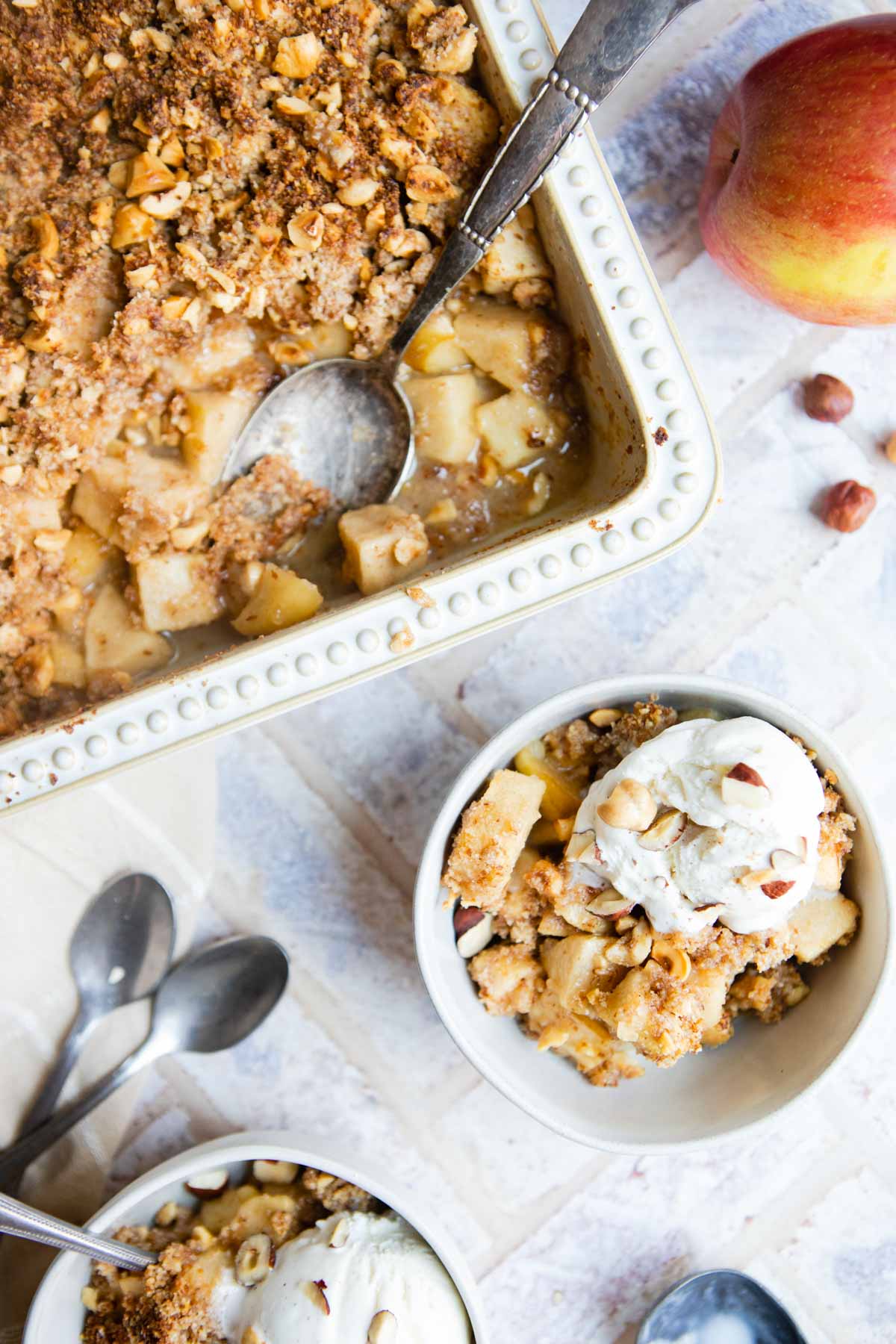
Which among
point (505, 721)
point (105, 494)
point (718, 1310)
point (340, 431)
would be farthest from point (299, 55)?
point (718, 1310)

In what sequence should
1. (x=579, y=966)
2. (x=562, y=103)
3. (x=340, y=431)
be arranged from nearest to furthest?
(x=562, y=103), (x=579, y=966), (x=340, y=431)

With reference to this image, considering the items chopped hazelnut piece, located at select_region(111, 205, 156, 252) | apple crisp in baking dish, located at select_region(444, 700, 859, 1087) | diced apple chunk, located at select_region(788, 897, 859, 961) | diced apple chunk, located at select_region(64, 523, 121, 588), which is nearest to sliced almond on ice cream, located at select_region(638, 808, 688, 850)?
apple crisp in baking dish, located at select_region(444, 700, 859, 1087)

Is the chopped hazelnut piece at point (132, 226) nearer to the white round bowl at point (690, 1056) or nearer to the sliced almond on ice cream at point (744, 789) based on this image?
the white round bowl at point (690, 1056)

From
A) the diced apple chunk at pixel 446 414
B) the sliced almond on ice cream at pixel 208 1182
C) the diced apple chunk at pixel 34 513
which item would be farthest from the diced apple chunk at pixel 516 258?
the sliced almond on ice cream at pixel 208 1182

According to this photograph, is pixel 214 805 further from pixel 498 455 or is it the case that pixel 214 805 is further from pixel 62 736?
pixel 498 455

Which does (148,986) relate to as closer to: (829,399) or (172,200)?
(172,200)

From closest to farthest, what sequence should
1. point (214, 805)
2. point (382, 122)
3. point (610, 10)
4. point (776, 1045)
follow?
point (610, 10)
point (382, 122)
point (776, 1045)
point (214, 805)

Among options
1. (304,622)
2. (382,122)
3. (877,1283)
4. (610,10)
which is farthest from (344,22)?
(877,1283)
